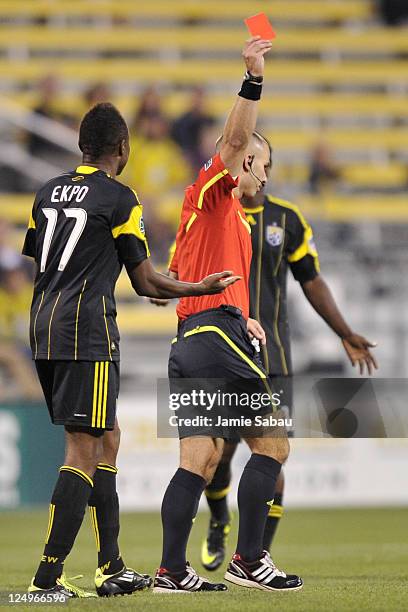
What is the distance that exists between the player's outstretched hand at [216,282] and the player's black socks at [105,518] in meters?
1.02

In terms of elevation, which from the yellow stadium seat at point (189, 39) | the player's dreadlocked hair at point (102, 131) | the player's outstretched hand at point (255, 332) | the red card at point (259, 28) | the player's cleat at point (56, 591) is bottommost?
the player's cleat at point (56, 591)

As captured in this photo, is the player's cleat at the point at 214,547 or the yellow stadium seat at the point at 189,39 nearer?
the player's cleat at the point at 214,547

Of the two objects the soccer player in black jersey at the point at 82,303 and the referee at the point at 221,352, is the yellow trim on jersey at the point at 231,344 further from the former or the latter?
the soccer player in black jersey at the point at 82,303

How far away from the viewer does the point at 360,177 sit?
17844mm

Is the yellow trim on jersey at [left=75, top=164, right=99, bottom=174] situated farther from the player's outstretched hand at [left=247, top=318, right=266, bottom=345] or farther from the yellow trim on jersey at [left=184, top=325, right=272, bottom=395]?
the player's outstretched hand at [left=247, top=318, right=266, bottom=345]

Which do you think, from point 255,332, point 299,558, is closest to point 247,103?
point 255,332

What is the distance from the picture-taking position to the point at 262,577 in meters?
5.62

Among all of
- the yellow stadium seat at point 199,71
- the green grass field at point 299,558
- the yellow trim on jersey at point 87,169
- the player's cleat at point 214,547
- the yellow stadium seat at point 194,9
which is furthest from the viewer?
the yellow stadium seat at point 194,9

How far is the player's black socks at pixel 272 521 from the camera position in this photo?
7.10 metres

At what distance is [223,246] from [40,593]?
1713 mm

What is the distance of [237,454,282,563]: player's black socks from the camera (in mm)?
5656

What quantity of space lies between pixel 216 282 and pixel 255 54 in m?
0.98

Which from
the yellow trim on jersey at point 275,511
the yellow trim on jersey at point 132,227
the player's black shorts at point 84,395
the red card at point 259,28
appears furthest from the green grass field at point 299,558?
the red card at point 259,28

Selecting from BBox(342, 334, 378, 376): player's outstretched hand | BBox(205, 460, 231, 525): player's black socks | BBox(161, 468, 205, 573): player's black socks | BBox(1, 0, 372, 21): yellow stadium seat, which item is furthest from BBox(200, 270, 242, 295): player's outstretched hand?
BBox(1, 0, 372, 21): yellow stadium seat
